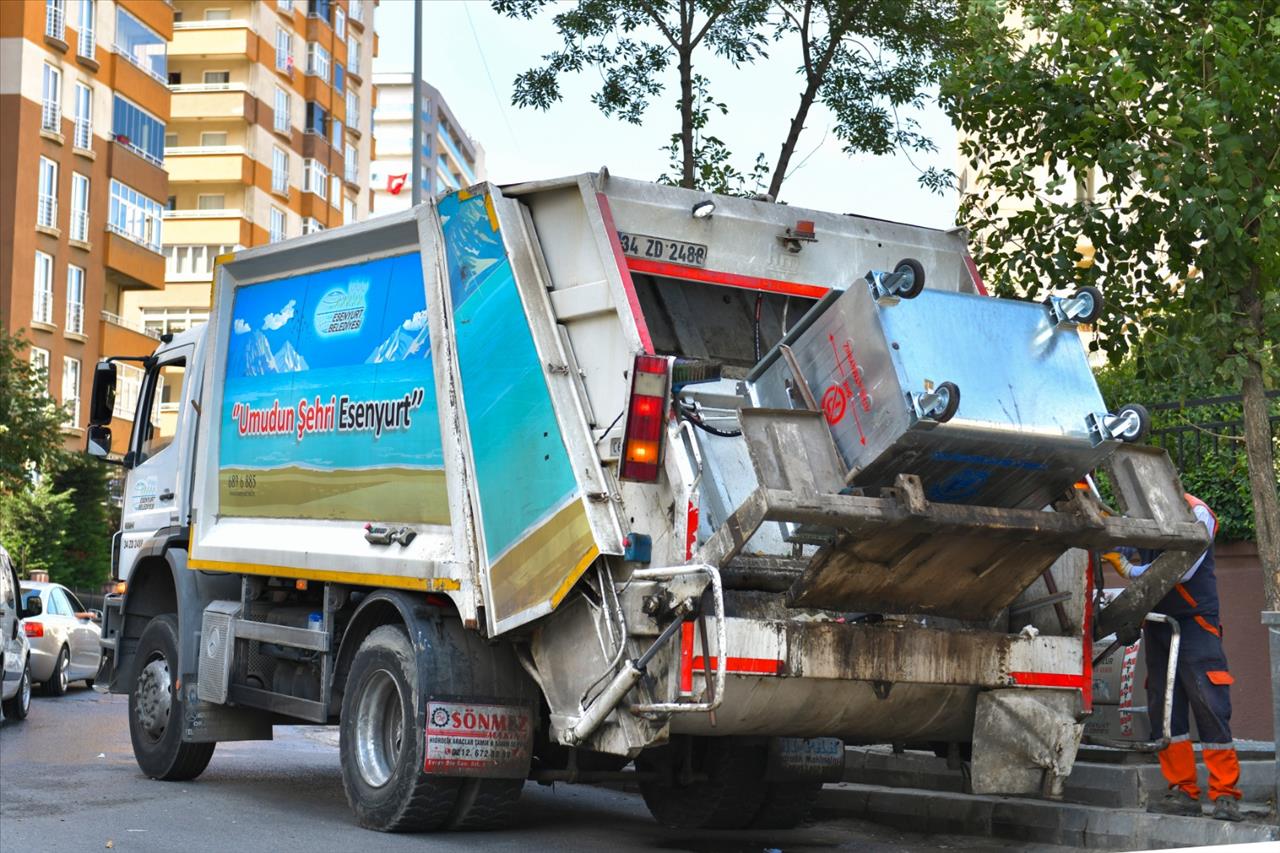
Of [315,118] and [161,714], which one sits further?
[315,118]

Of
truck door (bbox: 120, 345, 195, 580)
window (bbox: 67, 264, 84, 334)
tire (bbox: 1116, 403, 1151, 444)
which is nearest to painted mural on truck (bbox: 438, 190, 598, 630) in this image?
tire (bbox: 1116, 403, 1151, 444)

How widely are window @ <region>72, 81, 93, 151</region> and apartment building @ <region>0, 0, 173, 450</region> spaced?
0.03m

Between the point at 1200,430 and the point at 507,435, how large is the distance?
660 cm

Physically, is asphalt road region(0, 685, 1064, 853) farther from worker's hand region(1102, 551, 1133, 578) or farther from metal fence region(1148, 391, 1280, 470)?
metal fence region(1148, 391, 1280, 470)

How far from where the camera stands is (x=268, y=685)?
10.1m

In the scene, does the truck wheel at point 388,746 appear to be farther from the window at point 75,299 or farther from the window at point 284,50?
the window at point 284,50

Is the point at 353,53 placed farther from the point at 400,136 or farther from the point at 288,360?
the point at 288,360

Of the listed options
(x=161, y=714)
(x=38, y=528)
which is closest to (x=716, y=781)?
(x=161, y=714)

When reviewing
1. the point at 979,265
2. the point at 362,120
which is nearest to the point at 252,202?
the point at 362,120

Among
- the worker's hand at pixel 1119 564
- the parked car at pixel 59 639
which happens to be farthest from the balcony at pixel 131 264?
the worker's hand at pixel 1119 564

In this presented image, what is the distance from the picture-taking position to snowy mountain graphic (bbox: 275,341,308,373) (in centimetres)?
1000

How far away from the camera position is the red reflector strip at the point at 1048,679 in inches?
303

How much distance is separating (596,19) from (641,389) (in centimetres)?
863

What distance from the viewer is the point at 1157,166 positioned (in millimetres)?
9859
